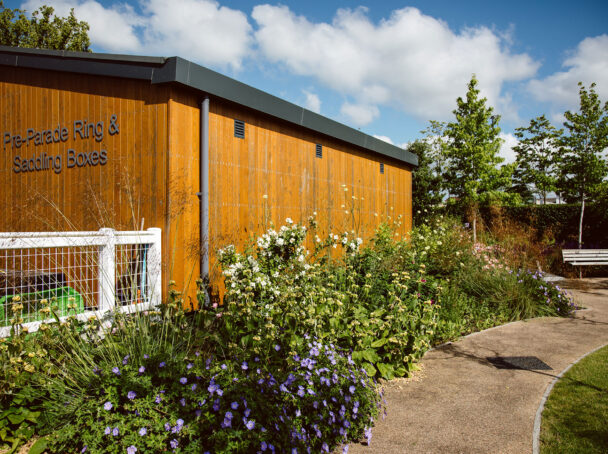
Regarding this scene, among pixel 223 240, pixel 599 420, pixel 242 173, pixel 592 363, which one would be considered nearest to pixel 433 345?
pixel 592 363

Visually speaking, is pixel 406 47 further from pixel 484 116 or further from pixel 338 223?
pixel 484 116

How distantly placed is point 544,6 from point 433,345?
6.02m

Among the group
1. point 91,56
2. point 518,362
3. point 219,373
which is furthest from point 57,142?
point 518,362

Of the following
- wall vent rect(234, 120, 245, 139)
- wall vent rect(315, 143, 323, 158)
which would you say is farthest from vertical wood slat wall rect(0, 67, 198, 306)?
wall vent rect(315, 143, 323, 158)

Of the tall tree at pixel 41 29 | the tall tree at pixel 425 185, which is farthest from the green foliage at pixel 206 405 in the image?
the tall tree at pixel 41 29

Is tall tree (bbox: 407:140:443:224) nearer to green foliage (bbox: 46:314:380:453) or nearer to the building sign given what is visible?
the building sign

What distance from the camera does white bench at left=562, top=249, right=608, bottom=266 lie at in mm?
10734

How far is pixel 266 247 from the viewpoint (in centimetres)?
509

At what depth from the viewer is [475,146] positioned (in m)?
15.4

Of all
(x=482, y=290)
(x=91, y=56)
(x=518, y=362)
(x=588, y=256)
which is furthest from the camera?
(x=588, y=256)

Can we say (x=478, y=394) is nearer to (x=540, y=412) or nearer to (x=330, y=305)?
(x=540, y=412)

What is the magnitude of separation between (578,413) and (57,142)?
24.6 ft

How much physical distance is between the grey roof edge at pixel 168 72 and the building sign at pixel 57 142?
0.77m

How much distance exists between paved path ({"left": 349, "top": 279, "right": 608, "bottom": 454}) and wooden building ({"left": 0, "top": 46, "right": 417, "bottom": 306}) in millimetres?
2983
